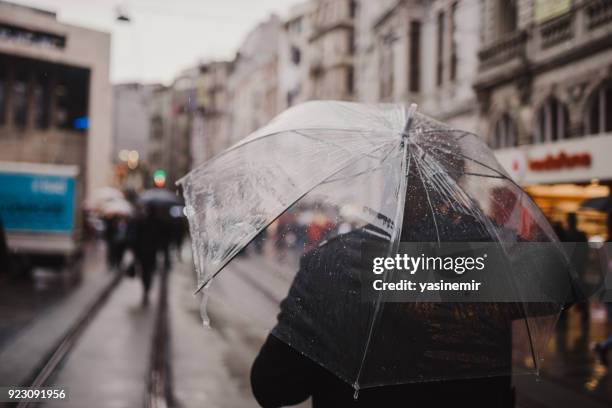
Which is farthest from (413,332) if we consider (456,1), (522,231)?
(456,1)

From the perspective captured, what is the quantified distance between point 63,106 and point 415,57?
19610 mm

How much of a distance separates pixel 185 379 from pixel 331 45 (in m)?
37.6

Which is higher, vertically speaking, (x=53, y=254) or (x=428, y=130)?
(x=428, y=130)

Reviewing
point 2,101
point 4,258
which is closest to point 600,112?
point 4,258

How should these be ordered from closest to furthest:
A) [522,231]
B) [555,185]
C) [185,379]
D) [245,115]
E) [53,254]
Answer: [522,231] → [185,379] → [555,185] → [53,254] → [245,115]

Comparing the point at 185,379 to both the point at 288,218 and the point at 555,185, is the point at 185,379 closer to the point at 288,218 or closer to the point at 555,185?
the point at 288,218

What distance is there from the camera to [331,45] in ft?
139

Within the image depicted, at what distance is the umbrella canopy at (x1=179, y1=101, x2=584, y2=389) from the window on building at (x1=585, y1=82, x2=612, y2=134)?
41.3 feet

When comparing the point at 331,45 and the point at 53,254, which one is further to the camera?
the point at 331,45

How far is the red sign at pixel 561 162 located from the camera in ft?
45.8

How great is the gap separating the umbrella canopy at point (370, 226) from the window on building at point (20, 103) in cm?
3090

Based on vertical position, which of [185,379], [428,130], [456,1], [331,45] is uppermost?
[331,45]

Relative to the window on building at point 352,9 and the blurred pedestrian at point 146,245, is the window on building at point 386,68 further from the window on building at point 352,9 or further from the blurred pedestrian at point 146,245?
the window on building at point 352,9

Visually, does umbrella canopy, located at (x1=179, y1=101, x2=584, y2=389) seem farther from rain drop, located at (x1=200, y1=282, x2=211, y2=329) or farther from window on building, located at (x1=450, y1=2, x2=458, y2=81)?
window on building, located at (x1=450, y1=2, x2=458, y2=81)
